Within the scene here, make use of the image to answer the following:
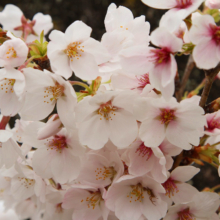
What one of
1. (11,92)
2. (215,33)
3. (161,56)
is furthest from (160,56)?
(11,92)

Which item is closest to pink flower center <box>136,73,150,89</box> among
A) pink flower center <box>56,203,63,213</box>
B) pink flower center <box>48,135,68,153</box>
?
pink flower center <box>48,135,68,153</box>

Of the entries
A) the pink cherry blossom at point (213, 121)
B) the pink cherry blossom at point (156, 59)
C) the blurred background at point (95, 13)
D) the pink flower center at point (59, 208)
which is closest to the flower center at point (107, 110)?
the pink cherry blossom at point (156, 59)

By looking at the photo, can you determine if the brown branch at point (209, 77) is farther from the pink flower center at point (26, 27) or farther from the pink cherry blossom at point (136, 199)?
the pink flower center at point (26, 27)

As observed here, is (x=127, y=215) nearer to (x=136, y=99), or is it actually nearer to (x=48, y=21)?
(x=136, y=99)

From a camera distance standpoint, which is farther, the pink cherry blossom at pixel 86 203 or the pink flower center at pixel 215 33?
the pink cherry blossom at pixel 86 203

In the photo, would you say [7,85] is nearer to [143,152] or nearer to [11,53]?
[11,53]

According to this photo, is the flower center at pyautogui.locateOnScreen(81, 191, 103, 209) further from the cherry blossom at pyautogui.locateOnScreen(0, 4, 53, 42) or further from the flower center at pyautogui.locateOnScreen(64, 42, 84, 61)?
the cherry blossom at pyautogui.locateOnScreen(0, 4, 53, 42)

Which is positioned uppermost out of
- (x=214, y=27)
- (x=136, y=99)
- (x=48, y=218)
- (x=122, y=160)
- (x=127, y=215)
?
(x=214, y=27)

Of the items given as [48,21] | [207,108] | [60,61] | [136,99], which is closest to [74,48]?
[60,61]
